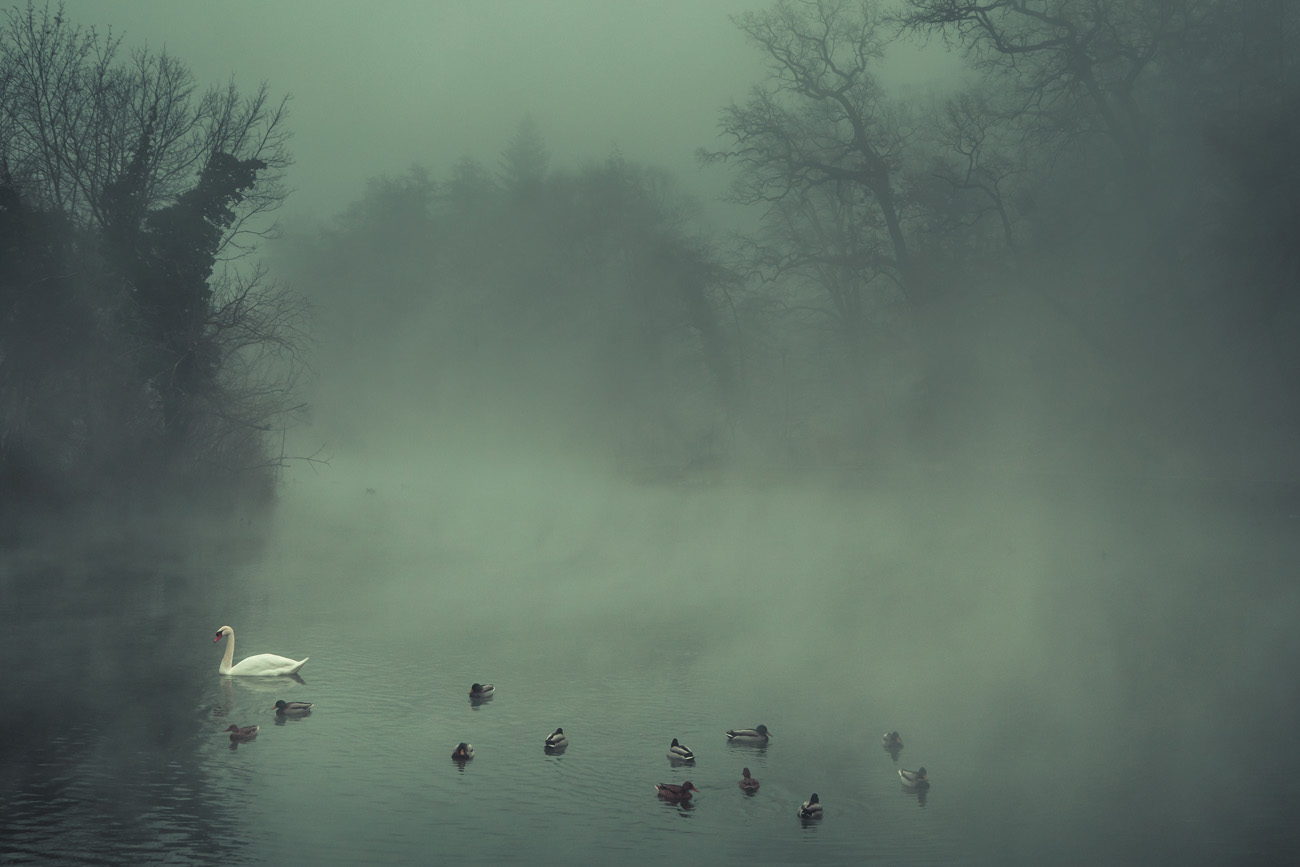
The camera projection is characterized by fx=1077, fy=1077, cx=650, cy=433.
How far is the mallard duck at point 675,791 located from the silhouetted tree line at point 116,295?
1843 cm

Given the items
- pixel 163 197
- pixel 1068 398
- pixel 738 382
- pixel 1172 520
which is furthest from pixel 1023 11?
pixel 163 197

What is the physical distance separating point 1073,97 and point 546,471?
2170cm

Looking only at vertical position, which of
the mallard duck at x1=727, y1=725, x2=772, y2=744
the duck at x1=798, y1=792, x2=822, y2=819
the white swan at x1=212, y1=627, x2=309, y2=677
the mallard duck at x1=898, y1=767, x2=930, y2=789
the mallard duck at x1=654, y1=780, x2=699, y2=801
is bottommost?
the duck at x1=798, y1=792, x2=822, y2=819

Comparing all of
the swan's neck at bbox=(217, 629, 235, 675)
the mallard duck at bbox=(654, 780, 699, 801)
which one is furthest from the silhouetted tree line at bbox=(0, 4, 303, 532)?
the mallard duck at bbox=(654, 780, 699, 801)

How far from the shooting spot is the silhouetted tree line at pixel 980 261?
Answer: 22.7m

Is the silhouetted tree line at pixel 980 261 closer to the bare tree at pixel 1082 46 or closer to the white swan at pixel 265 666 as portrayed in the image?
the bare tree at pixel 1082 46

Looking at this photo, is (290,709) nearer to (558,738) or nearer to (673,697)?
(558,738)

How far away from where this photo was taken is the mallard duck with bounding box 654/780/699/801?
27.6 feet

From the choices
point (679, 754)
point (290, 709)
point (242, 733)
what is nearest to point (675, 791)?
point (679, 754)

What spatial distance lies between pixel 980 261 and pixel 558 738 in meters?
21.7

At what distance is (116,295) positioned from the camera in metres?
25.7

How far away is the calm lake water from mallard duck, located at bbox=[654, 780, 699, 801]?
0.16 metres

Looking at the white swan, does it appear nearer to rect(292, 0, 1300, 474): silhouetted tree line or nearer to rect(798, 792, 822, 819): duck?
rect(798, 792, 822, 819): duck

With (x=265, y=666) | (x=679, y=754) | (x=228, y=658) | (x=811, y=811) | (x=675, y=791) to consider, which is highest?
(x=228, y=658)
